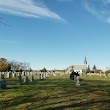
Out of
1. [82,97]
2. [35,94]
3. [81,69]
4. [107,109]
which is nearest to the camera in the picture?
[107,109]

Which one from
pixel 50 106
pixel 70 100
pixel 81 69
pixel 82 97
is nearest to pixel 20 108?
pixel 50 106

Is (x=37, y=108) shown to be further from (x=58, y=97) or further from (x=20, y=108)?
(x=58, y=97)

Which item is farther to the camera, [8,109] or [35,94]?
[35,94]

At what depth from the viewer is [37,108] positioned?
14.5 m

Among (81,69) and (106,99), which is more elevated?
(81,69)

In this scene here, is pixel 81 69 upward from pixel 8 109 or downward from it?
upward

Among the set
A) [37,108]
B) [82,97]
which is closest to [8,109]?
[37,108]

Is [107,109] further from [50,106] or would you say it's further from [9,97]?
[9,97]

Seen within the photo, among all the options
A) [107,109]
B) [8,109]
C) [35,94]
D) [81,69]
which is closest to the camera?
[107,109]

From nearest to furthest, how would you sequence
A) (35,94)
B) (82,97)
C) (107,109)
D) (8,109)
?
(107,109) < (8,109) < (82,97) < (35,94)

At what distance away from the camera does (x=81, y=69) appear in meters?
193

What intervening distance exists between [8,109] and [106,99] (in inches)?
226

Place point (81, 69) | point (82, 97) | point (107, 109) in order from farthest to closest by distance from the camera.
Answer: point (81, 69) < point (82, 97) < point (107, 109)

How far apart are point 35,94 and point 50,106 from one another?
178 inches
